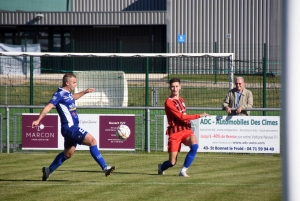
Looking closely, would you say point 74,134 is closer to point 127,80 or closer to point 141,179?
point 141,179

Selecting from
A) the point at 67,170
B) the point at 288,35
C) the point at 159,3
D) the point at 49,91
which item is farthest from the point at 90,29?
the point at 288,35

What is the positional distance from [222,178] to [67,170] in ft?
10.8

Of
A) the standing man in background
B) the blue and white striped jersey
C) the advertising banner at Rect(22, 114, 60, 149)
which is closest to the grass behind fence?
the advertising banner at Rect(22, 114, 60, 149)

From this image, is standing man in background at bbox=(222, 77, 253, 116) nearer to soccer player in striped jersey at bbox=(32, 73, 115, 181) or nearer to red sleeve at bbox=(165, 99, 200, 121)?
red sleeve at bbox=(165, 99, 200, 121)

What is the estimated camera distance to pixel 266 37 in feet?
110

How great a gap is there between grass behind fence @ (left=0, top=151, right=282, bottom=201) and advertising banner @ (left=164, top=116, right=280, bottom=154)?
212mm

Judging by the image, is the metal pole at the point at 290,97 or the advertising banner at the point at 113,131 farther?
the advertising banner at the point at 113,131

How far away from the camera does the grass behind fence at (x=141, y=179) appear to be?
28.7 feet

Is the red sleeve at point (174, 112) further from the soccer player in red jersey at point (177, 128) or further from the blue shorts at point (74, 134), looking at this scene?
the blue shorts at point (74, 134)

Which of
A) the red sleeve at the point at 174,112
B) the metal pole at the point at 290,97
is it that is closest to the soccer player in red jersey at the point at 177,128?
the red sleeve at the point at 174,112

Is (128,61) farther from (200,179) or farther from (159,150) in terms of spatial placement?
(200,179)

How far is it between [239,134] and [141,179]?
4.79 metres

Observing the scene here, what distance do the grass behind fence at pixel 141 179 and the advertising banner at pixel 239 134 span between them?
212 mm

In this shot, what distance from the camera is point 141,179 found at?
10617 mm
